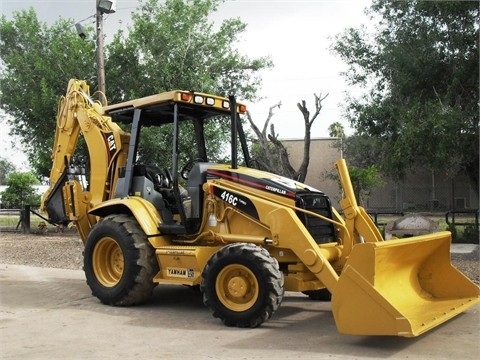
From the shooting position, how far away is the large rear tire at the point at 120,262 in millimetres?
7461

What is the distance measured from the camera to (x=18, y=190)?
77.6ft

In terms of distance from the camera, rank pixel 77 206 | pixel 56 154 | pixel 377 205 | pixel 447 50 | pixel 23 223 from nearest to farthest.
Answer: pixel 77 206 → pixel 56 154 → pixel 447 50 → pixel 23 223 → pixel 377 205

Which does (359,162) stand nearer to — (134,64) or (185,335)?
(134,64)

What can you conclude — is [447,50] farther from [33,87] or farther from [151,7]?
[33,87]

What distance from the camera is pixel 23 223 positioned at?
2033 centimetres

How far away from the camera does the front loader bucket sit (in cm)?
548

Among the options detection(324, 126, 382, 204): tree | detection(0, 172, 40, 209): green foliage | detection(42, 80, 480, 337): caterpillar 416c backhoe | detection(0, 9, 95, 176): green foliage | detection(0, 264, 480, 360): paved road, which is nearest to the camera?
detection(0, 264, 480, 360): paved road

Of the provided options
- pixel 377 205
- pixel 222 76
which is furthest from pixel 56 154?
pixel 377 205

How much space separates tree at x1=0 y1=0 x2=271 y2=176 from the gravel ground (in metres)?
2.23

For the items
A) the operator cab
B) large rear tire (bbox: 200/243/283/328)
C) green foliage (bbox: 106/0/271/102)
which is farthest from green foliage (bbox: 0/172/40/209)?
large rear tire (bbox: 200/243/283/328)

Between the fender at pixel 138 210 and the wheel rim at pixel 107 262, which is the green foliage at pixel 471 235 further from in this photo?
the wheel rim at pixel 107 262

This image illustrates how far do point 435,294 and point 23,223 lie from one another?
16534 millimetres

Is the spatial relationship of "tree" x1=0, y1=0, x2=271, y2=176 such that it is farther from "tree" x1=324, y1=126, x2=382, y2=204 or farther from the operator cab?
the operator cab

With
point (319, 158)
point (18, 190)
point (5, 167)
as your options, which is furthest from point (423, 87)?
point (5, 167)
